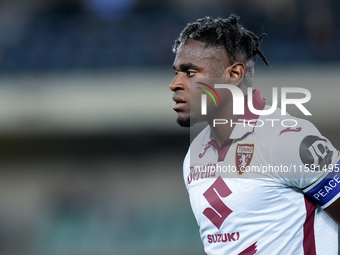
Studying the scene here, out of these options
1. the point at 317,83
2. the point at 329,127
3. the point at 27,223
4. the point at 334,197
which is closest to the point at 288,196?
the point at 334,197

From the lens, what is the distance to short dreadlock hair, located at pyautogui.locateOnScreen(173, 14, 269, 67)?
7.91 ft

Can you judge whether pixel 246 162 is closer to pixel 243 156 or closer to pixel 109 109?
pixel 243 156

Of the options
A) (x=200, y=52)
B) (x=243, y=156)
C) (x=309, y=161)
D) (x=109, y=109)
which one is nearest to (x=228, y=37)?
(x=200, y=52)

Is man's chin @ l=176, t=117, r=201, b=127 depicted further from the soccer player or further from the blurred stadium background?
the blurred stadium background

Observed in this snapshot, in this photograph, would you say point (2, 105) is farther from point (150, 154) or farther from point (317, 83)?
point (317, 83)

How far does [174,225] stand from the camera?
26.2 feet

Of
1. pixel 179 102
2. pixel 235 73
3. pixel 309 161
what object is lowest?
pixel 309 161

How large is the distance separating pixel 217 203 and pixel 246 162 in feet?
0.64

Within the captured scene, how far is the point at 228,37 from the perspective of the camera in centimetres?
242

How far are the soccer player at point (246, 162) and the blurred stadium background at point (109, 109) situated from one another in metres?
5.26

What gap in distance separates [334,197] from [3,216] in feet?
23.7

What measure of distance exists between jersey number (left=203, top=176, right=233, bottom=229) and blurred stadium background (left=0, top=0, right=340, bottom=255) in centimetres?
525

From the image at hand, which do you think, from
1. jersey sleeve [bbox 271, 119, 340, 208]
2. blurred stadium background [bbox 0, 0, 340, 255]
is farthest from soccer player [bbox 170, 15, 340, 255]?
blurred stadium background [bbox 0, 0, 340, 255]

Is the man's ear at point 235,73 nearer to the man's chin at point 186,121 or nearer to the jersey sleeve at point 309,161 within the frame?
the man's chin at point 186,121
